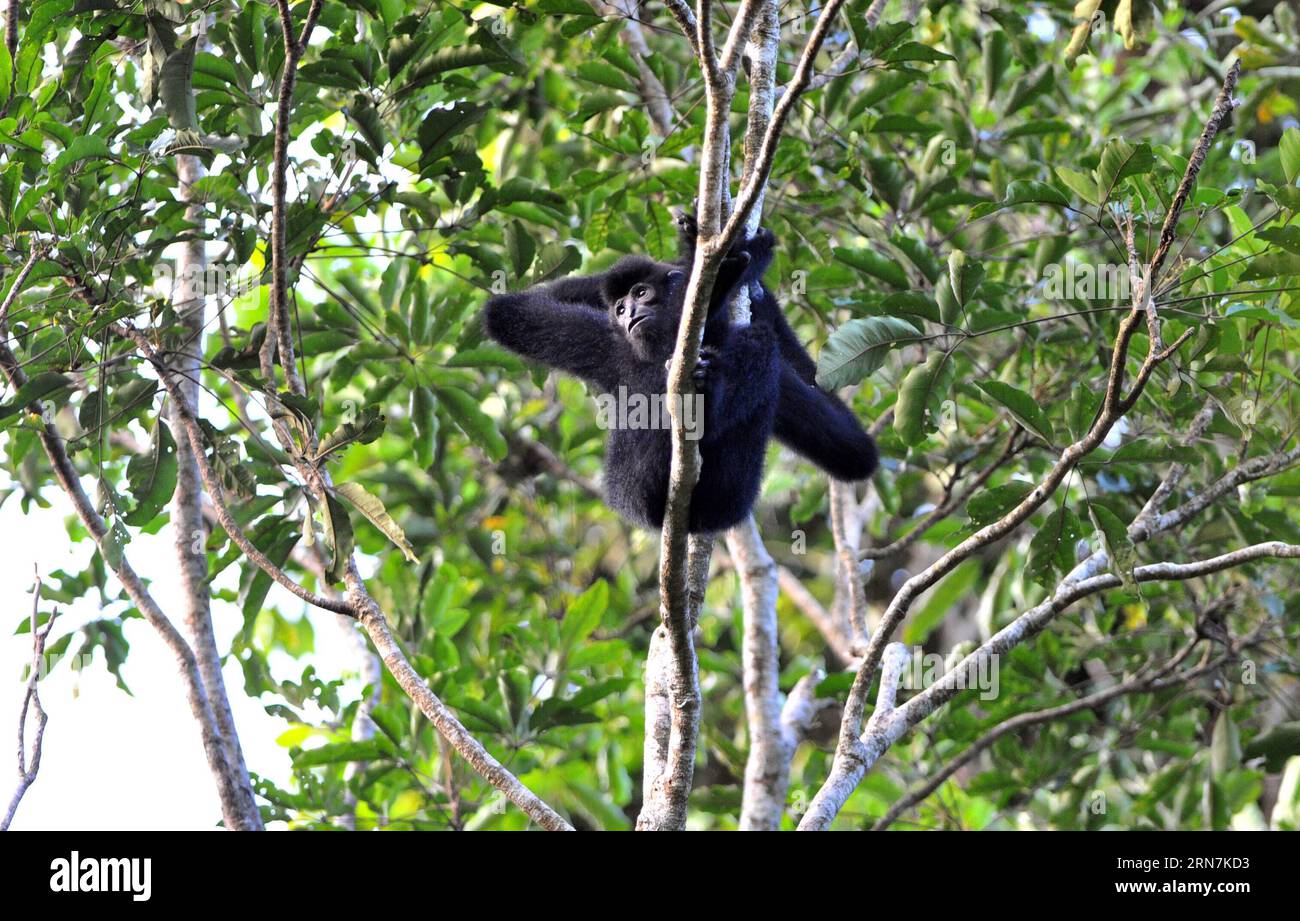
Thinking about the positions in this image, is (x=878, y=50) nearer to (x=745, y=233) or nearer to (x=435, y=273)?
(x=745, y=233)

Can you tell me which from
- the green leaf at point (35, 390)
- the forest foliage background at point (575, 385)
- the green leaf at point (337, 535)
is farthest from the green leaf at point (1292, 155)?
the green leaf at point (35, 390)

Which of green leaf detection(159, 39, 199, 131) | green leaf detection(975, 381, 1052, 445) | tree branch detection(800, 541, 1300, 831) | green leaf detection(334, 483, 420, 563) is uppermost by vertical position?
green leaf detection(159, 39, 199, 131)

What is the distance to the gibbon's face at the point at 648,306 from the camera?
633cm

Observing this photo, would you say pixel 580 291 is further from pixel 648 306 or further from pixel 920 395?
pixel 920 395

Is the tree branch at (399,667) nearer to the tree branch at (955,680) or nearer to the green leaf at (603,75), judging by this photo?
the tree branch at (955,680)

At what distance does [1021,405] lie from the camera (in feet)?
18.0

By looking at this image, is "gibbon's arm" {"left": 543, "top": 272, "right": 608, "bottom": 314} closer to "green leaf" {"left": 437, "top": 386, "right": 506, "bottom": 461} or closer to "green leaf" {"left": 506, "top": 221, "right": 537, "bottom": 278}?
"green leaf" {"left": 506, "top": 221, "right": 537, "bottom": 278}

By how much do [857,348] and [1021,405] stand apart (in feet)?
2.57

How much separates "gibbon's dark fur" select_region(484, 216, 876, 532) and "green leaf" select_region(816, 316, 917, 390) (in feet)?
1.68

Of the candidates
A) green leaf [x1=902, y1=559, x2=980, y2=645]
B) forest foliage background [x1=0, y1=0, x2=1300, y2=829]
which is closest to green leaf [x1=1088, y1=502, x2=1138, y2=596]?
forest foliage background [x1=0, y1=0, x2=1300, y2=829]

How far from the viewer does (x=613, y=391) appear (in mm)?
6809

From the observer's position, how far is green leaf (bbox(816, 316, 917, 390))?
17.2 ft

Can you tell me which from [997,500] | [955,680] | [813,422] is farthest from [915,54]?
[955,680]

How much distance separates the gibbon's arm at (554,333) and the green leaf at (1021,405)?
2134mm
